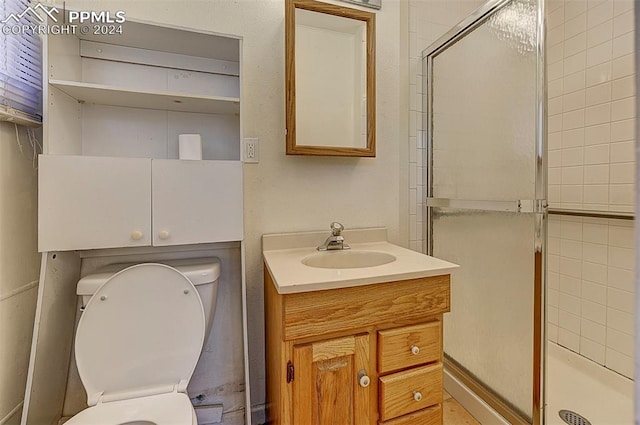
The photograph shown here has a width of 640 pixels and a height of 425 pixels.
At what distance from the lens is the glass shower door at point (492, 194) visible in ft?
3.55

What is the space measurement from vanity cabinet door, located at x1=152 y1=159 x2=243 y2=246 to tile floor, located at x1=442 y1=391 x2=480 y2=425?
4.08 feet

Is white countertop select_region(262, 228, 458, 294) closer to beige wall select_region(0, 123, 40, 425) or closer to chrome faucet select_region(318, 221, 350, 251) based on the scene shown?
chrome faucet select_region(318, 221, 350, 251)

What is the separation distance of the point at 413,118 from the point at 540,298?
40.7 inches

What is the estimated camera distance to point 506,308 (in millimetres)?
1242

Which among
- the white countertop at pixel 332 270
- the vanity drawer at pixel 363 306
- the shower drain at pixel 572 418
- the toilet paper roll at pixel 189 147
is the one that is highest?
the toilet paper roll at pixel 189 147

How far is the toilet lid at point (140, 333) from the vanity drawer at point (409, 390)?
658 millimetres

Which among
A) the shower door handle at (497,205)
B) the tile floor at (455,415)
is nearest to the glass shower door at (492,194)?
the shower door handle at (497,205)

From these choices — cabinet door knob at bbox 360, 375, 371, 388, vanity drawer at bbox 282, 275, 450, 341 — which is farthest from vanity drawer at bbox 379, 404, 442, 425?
vanity drawer at bbox 282, 275, 450, 341

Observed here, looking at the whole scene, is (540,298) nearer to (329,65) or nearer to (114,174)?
(329,65)

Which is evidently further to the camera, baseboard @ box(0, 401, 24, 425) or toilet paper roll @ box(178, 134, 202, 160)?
toilet paper roll @ box(178, 134, 202, 160)

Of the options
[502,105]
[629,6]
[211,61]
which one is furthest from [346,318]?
[629,6]

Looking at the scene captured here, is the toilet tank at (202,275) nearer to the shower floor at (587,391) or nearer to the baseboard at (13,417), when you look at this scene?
the baseboard at (13,417)

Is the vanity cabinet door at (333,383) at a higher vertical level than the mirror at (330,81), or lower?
lower

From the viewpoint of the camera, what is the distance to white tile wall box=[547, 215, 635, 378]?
1477mm
